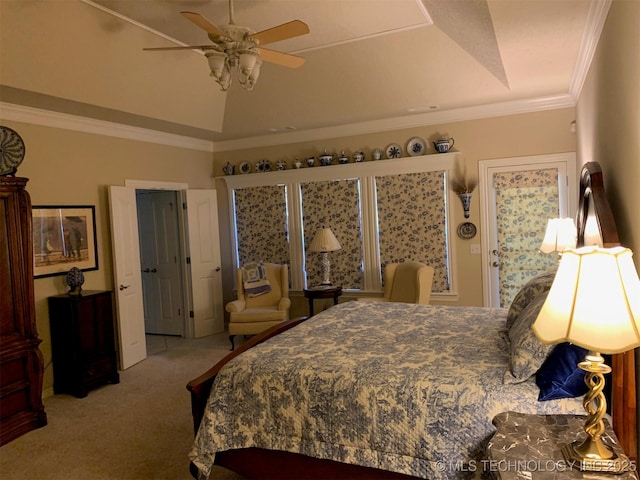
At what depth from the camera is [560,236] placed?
3.55 m

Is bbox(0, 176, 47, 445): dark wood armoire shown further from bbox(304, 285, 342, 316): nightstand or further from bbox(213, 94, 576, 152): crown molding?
bbox(213, 94, 576, 152): crown molding

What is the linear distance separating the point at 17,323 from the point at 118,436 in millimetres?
1185

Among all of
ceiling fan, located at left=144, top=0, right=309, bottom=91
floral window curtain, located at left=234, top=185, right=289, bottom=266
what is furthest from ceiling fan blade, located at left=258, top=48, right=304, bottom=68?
floral window curtain, located at left=234, top=185, right=289, bottom=266

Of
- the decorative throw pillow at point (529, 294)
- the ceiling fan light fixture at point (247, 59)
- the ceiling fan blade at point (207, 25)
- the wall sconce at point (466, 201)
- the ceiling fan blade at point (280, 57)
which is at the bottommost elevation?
the decorative throw pillow at point (529, 294)

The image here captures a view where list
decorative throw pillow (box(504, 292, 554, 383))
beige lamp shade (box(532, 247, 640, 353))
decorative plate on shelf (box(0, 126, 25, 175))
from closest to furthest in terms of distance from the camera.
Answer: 1. beige lamp shade (box(532, 247, 640, 353))
2. decorative throw pillow (box(504, 292, 554, 383))
3. decorative plate on shelf (box(0, 126, 25, 175))

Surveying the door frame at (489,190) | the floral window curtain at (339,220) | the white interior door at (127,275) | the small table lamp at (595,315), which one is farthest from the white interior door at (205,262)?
the small table lamp at (595,315)

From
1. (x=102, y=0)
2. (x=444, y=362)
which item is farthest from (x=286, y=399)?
(x=102, y=0)

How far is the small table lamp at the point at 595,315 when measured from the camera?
4.55ft

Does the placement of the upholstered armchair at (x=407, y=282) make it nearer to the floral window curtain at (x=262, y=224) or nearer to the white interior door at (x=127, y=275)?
the floral window curtain at (x=262, y=224)

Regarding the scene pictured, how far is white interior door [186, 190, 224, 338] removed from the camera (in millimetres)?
6055

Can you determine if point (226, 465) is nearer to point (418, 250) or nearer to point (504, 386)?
point (504, 386)

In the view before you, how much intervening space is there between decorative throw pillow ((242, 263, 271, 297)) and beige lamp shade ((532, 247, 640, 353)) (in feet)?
14.9

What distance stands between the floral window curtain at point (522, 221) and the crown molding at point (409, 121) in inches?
27.2

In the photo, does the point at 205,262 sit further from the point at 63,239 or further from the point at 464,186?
the point at 464,186
